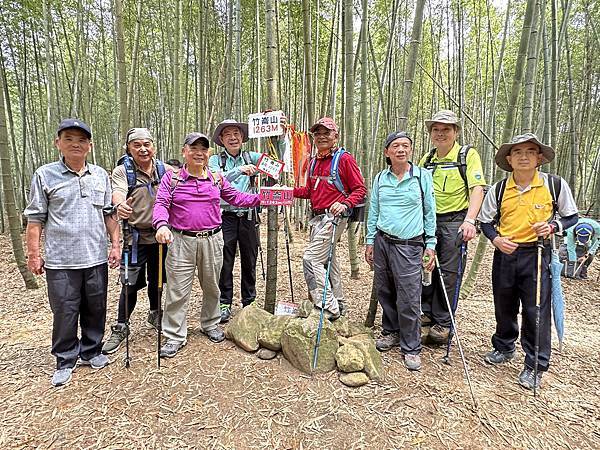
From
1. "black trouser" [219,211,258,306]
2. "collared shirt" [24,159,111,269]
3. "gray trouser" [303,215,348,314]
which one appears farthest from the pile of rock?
"collared shirt" [24,159,111,269]

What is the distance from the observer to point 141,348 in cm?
295

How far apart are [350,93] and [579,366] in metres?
3.65

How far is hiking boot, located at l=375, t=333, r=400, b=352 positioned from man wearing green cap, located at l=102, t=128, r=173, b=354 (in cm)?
211

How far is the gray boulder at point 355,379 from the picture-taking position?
2.46 meters

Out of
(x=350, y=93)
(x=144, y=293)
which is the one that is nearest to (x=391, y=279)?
(x=350, y=93)

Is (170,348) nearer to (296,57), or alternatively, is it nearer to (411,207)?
(411,207)

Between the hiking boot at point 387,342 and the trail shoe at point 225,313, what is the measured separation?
1473mm

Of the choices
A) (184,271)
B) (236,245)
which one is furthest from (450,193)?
(184,271)

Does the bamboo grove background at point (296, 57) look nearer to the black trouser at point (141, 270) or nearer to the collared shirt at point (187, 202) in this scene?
the collared shirt at point (187, 202)

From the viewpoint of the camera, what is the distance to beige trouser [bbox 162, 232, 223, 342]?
9.21 ft

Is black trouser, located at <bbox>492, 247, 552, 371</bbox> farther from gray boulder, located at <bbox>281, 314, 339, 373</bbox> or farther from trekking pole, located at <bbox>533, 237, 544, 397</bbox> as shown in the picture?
gray boulder, located at <bbox>281, 314, 339, 373</bbox>

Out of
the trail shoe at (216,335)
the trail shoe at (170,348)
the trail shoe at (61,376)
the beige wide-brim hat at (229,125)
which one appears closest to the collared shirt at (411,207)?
the beige wide-brim hat at (229,125)

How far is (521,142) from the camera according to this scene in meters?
2.52

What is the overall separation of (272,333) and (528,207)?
87.1 inches
